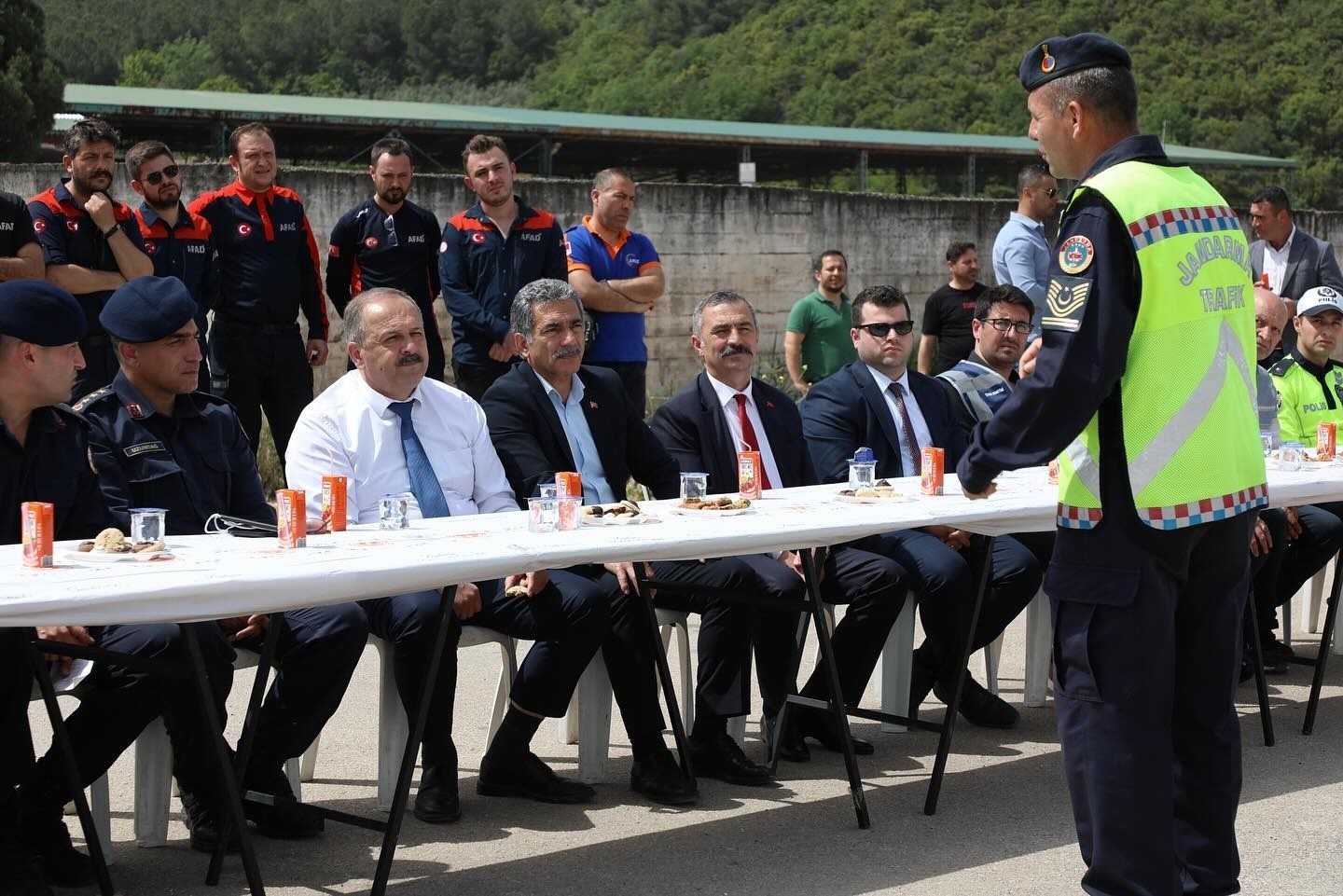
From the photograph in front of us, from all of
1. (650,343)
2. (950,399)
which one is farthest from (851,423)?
(650,343)

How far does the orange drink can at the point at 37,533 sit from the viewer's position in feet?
11.6

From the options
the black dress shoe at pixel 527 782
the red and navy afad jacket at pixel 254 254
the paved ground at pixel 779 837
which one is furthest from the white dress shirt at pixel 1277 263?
the black dress shoe at pixel 527 782

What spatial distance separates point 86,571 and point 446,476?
153cm

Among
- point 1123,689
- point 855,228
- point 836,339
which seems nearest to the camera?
point 1123,689

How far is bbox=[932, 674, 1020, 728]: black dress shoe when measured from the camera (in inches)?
218

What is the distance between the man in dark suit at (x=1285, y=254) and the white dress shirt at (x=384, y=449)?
5.59 m

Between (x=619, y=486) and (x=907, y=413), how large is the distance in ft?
3.84

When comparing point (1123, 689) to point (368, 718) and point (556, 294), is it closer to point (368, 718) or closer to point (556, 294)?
point (556, 294)

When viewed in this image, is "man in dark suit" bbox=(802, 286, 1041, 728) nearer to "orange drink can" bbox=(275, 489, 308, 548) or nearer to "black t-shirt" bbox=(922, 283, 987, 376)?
"orange drink can" bbox=(275, 489, 308, 548)

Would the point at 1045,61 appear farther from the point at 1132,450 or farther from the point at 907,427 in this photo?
the point at 907,427

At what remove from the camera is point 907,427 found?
19.2ft

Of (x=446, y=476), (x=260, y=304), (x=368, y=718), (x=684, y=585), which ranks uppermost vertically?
(x=260, y=304)

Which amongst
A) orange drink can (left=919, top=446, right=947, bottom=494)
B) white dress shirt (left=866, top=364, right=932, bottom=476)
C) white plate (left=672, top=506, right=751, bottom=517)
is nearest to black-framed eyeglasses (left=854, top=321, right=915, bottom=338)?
white dress shirt (left=866, top=364, right=932, bottom=476)

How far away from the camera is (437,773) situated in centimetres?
444
